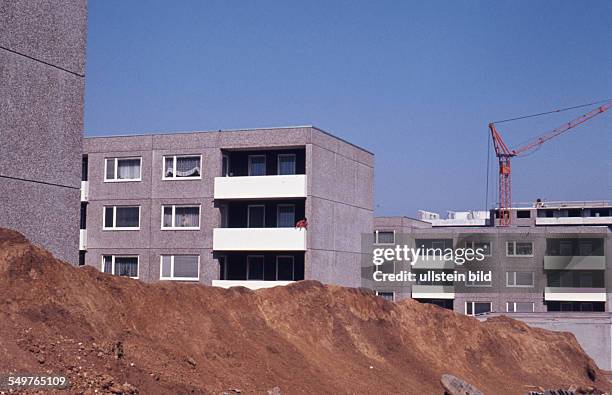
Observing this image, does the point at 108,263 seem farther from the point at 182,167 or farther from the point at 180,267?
the point at 182,167

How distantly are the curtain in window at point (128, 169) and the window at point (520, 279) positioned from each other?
36.9 metres

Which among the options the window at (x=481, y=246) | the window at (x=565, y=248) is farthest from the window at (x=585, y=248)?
the window at (x=481, y=246)

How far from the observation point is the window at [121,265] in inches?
1784

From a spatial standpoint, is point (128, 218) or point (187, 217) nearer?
point (187, 217)

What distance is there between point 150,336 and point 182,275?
25792 mm

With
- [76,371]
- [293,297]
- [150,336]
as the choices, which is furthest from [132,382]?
[293,297]

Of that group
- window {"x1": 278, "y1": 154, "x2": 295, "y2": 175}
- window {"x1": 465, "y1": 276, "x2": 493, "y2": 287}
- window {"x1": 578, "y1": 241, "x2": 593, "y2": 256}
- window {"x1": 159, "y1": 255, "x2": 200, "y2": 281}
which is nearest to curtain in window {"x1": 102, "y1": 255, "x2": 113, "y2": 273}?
window {"x1": 159, "y1": 255, "x2": 200, "y2": 281}

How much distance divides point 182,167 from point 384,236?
34129 mm

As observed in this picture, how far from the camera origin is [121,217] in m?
45.9

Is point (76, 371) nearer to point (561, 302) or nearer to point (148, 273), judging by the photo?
point (148, 273)

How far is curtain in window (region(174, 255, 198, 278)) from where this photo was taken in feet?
145

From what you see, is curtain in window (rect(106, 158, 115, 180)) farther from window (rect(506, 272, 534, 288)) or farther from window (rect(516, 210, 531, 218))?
window (rect(516, 210, 531, 218))

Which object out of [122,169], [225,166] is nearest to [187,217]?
[225,166]

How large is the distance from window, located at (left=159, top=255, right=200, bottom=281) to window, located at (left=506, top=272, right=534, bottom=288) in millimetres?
34929
